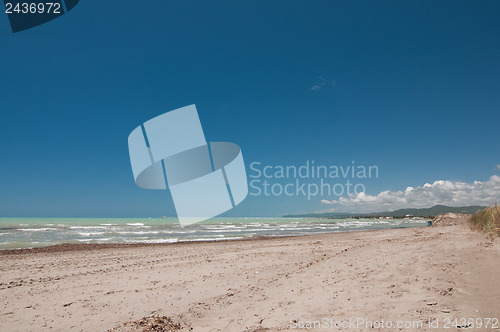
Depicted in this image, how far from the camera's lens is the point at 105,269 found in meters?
9.34

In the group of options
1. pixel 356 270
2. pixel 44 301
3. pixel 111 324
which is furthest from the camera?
pixel 356 270

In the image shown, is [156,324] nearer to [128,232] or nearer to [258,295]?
[258,295]

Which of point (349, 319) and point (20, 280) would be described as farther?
point (20, 280)

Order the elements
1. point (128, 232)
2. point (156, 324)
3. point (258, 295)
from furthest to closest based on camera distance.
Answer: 1. point (128, 232)
2. point (258, 295)
3. point (156, 324)

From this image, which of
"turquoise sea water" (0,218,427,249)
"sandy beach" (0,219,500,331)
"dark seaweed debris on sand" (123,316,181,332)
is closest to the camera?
"sandy beach" (0,219,500,331)

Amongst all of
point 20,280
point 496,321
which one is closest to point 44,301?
point 20,280

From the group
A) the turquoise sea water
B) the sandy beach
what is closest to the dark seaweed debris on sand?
the sandy beach

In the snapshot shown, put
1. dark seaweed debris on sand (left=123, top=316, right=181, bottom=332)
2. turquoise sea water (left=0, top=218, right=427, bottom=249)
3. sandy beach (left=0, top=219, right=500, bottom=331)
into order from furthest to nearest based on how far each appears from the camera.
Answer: turquoise sea water (left=0, top=218, right=427, bottom=249), dark seaweed debris on sand (left=123, top=316, right=181, bottom=332), sandy beach (left=0, top=219, right=500, bottom=331)

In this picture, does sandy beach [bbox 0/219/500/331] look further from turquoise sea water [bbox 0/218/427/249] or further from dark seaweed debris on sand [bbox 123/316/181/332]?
turquoise sea water [bbox 0/218/427/249]

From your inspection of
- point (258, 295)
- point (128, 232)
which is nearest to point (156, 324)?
point (258, 295)

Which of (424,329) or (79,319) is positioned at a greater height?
(424,329)

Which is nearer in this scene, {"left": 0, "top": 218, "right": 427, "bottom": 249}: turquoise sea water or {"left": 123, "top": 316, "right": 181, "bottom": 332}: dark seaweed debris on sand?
{"left": 123, "top": 316, "right": 181, "bottom": 332}: dark seaweed debris on sand

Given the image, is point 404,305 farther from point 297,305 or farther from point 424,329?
point 297,305

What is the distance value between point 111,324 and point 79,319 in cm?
76
